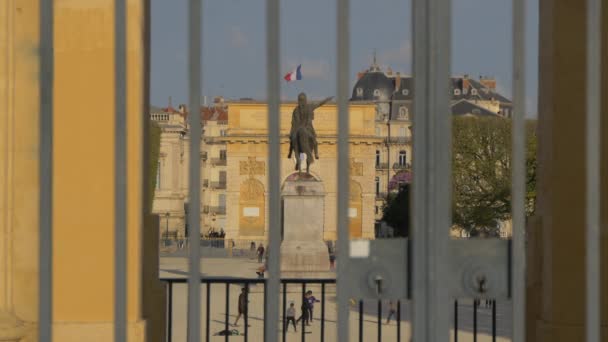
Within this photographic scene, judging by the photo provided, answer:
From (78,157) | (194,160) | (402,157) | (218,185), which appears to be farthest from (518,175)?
(218,185)

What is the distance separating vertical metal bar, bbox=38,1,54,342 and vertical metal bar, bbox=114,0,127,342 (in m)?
0.19

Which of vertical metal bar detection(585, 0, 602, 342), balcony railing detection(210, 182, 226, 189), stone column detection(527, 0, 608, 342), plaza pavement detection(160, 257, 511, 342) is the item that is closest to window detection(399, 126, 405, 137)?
balcony railing detection(210, 182, 226, 189)

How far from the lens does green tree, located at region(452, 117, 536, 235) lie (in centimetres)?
3997

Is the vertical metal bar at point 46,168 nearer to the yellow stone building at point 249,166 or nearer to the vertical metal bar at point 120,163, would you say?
the vertical metal bar at point 120,163

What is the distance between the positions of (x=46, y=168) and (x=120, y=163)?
213mm

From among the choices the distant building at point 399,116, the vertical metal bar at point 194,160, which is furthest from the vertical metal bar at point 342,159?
the distant building at point 399,116

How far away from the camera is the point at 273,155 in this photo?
2889mm

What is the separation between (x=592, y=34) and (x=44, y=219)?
1662 mm

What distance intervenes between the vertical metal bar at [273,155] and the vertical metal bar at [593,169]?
890 mm

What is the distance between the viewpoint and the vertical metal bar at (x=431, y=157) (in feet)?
9.24

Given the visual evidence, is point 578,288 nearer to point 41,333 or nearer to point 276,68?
point 276,68

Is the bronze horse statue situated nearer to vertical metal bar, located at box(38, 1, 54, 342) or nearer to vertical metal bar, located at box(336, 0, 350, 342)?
vertical metal bar, located at box(38, 1, 54, 342)

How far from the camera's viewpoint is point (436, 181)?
9.24ft

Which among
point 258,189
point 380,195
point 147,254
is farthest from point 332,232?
point 147,254
